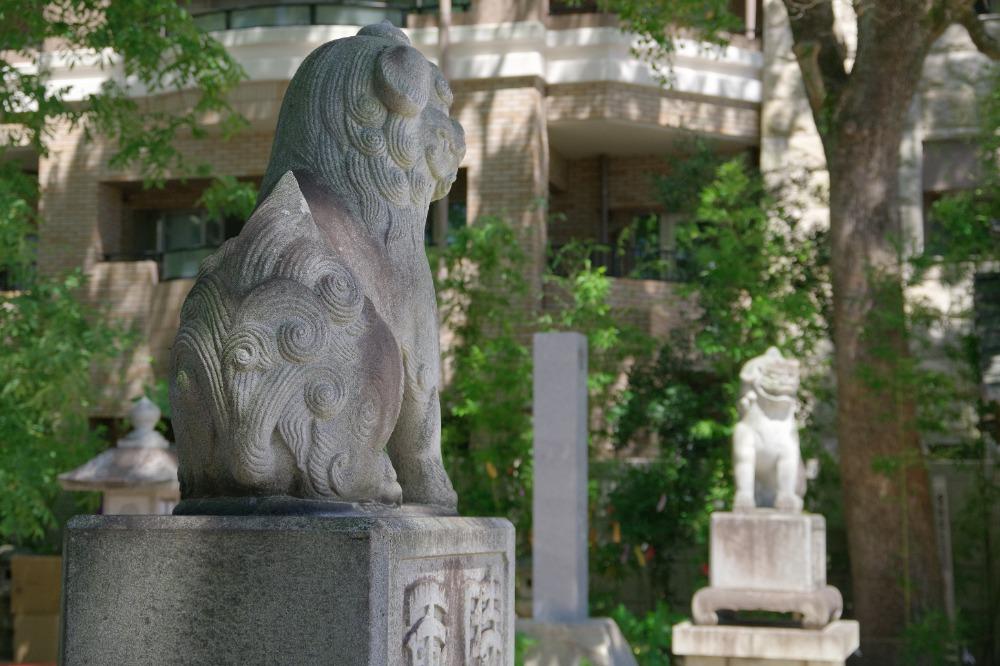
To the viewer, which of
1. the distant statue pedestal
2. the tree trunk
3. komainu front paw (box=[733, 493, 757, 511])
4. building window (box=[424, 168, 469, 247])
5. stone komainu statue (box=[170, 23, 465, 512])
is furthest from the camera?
building window (box=[424, 168, 469, 247])

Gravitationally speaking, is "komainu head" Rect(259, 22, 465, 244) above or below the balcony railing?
below

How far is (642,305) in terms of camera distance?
1741cm

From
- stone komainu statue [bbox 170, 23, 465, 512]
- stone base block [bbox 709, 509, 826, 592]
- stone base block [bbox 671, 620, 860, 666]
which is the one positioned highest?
stone komainu statue [bbox 170, 23, 465, 512]

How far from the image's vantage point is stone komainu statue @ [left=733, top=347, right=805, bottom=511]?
1067 cm

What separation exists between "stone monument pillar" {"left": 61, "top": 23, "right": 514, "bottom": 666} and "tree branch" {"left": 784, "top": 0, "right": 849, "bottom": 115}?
10669mm

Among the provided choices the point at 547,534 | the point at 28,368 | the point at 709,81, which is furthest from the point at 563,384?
the point at 709,81

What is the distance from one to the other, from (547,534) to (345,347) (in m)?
7.01

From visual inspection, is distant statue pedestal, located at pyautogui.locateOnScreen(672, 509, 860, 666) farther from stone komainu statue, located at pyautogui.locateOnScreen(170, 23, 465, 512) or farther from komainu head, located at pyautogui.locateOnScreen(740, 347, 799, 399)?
stone komainu statue, located at pyautogui.locateOnScreen(170, 23, 465, 512)

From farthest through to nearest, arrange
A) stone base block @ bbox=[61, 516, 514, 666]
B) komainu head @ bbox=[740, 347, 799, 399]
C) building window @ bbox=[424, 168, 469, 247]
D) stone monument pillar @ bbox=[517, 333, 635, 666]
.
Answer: building window @ bbox=[424, 168, 469, 247] → komainu head @ bbox=[740, 347, 799, 399] → stone monument pillar @ bbox=[517, 333, 635, 666] → stone base block @ bbox=[61, 516, 514, 666]

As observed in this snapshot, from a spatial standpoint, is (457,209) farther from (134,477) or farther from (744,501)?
(134,477)

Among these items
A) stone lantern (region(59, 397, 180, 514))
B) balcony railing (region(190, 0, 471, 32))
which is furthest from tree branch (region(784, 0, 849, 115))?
stone lantern (region(59, 397, 180, 514))

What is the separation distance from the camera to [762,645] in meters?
10.4

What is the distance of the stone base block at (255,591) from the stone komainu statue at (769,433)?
741cm

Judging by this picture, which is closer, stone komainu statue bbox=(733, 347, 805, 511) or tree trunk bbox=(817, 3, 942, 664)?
stone komainu statue bbox=(733, 347, 805, 511)
